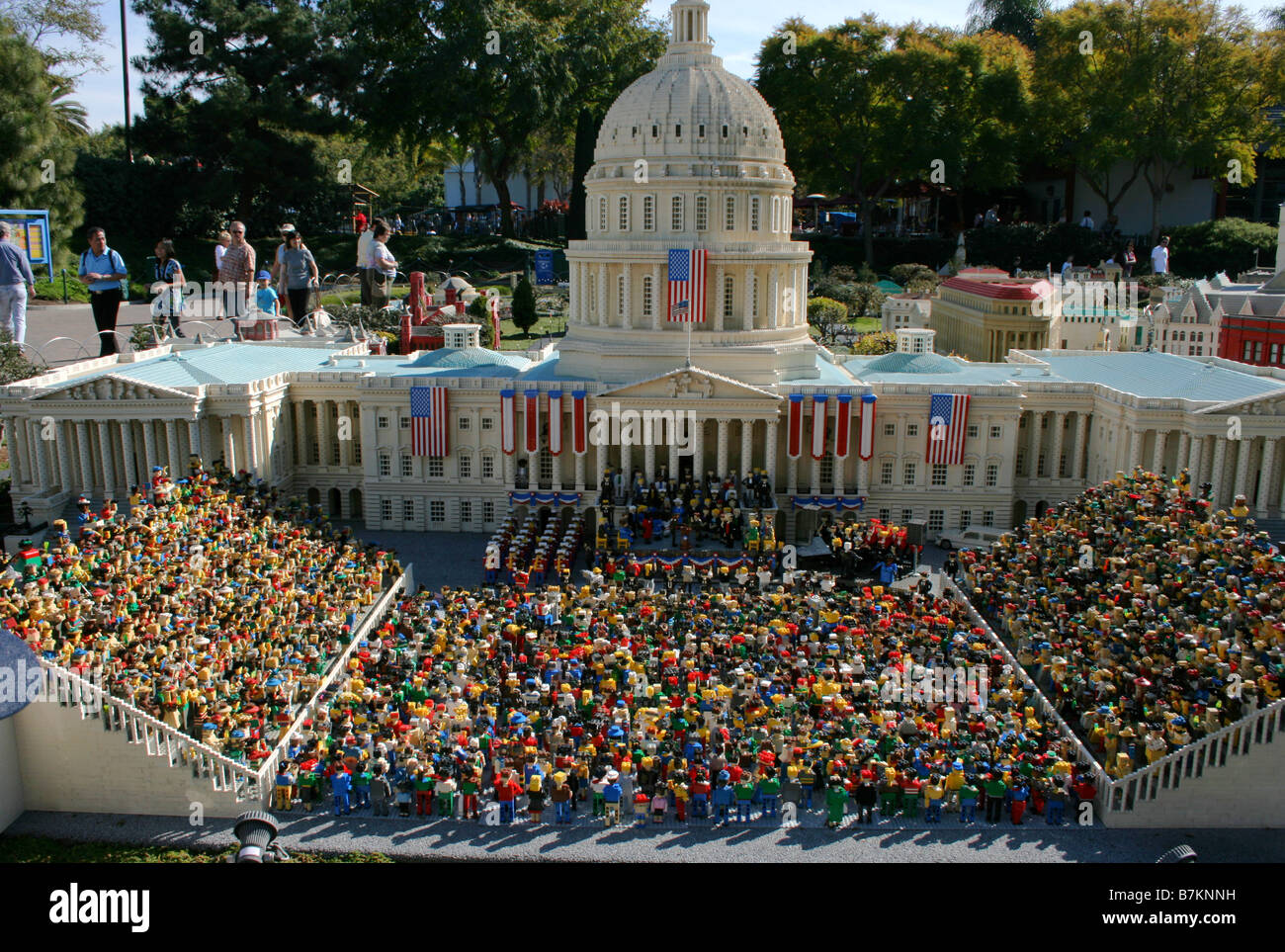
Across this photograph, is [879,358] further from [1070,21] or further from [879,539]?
[1070,21]

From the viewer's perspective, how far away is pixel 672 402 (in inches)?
2114

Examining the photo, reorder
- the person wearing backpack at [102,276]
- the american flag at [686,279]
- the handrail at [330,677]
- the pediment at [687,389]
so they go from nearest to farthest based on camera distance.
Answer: the handrail at [330,677]
the person wearing backpack at [102,276]
the pediment at [687,389]
the american flag at [686,279]

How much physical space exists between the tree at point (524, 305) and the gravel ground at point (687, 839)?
203 ft

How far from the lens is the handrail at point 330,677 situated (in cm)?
2903

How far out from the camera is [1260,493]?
160ft

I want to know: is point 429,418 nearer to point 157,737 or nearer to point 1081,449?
point 157,737

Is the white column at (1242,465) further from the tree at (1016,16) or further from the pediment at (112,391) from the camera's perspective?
the tree at (1016,16)

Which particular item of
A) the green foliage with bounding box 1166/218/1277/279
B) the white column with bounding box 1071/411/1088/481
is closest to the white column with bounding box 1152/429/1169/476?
the white column with bounding box 1071/411/1088/481

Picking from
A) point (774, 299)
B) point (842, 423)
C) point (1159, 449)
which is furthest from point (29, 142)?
point (1159, 449)

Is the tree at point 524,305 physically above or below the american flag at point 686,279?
below

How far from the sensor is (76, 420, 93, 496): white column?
5097cm

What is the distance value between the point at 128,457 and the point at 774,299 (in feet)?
102

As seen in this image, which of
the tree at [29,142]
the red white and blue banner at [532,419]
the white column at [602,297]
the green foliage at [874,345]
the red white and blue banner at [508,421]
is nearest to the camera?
the red white and blue banner at [508,421]

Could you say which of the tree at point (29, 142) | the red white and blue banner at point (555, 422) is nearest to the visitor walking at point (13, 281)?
the tree at point (29, 142)
